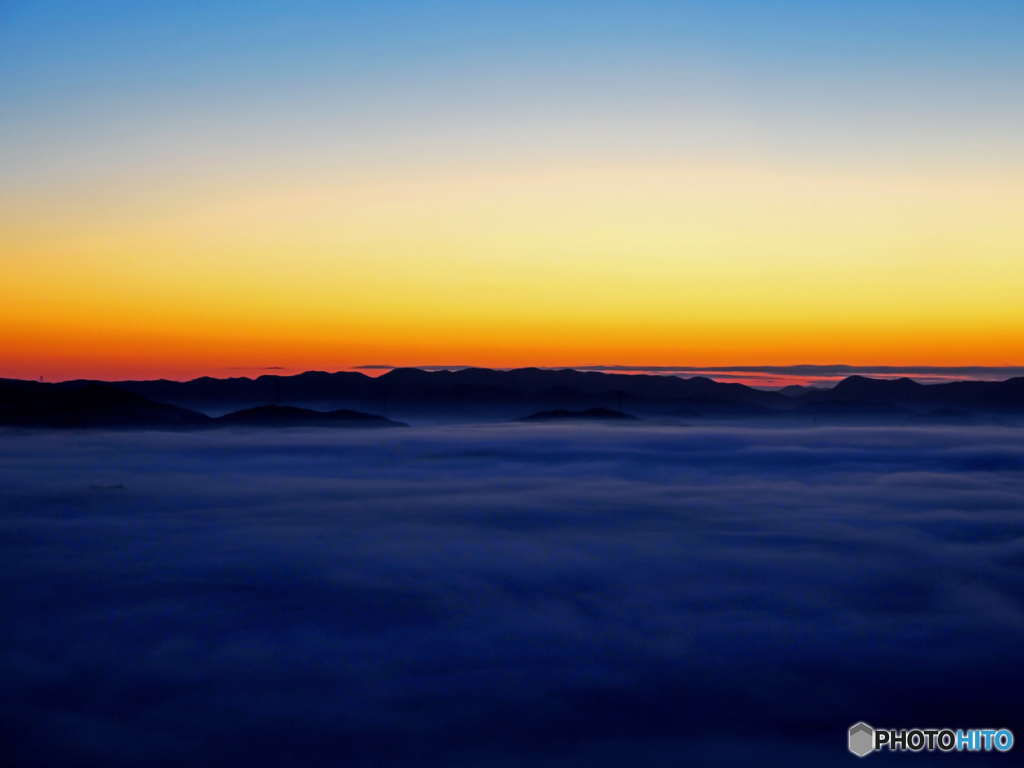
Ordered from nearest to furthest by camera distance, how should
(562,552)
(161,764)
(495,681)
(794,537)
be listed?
(161,764)
(495,681)
(562,552)
(794,537)

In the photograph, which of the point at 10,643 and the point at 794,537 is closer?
the point at 10,643

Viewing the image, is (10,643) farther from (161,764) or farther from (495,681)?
(495,681)

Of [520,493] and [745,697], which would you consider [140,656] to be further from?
[520,493]

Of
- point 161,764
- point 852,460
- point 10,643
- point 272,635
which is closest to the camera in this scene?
point 161,764

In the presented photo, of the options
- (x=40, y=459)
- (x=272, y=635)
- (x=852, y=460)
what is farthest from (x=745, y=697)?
(x=40, y=459)

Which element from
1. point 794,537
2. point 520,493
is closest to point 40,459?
point 520,493

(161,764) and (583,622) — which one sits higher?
(161,764)
